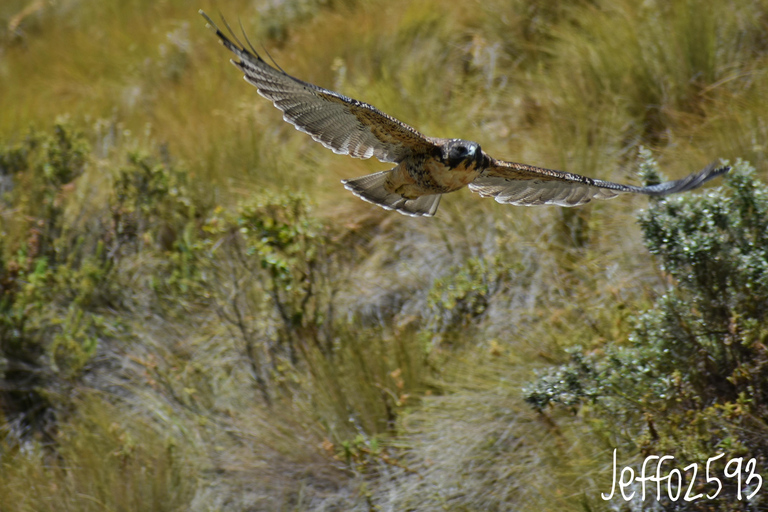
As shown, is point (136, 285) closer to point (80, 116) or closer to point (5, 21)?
point (80, 116)

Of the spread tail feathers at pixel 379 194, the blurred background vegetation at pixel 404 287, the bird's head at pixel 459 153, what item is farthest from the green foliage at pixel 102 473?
the bird's head at pixel 459 153

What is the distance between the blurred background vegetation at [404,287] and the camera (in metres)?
3.85

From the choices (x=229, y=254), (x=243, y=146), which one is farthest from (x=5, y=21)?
(x=229, y=254)

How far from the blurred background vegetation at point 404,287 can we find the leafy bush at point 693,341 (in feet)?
→ 0.05

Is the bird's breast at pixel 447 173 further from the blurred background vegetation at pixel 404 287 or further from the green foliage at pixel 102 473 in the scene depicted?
the green foliage at pixel 102 473

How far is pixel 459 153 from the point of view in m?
3.78

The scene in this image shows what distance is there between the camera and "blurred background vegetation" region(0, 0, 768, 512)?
3.85 metres

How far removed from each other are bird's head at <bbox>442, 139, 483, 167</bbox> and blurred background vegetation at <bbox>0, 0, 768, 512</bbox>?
2.90 feet

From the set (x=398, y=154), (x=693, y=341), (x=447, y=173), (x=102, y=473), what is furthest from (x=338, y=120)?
(x=102, y=473)

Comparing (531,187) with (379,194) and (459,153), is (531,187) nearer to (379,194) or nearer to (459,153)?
(379,194)

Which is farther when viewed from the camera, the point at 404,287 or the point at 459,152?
the point at 404,287

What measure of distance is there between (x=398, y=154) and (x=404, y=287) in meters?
1.52

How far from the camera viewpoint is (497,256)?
5.05m

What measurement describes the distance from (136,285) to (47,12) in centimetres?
705
